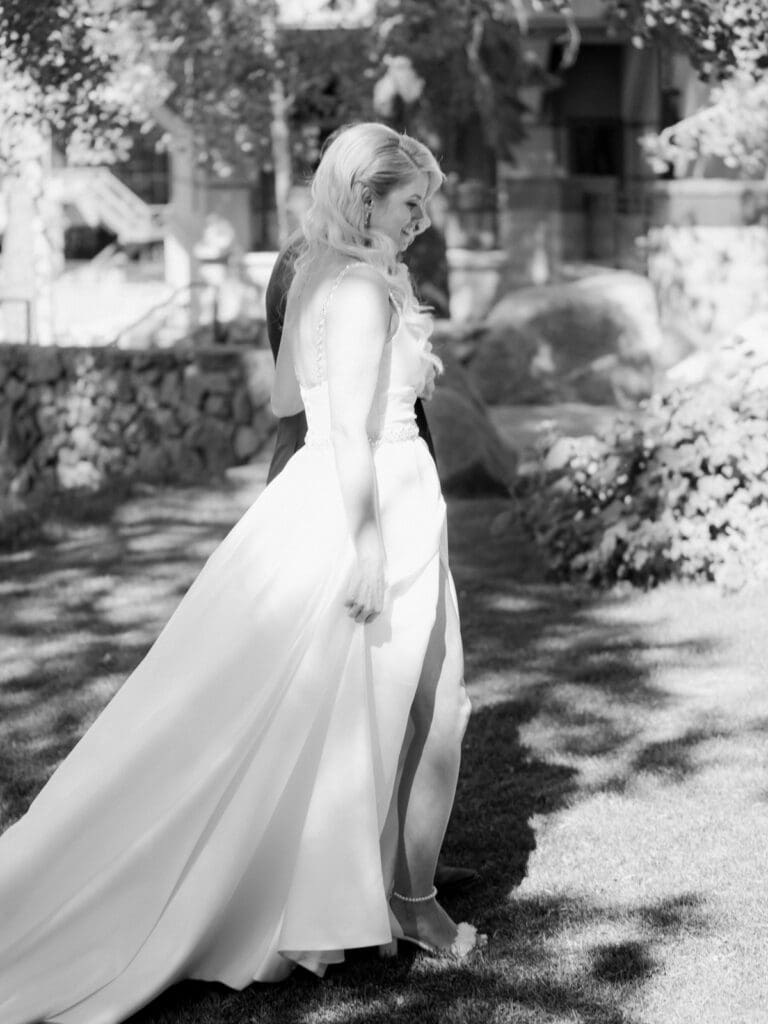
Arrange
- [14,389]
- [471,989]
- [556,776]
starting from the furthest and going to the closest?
[14,389], [556,776], [471,989]

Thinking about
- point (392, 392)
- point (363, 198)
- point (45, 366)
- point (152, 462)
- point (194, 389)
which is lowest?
point (152, 462)

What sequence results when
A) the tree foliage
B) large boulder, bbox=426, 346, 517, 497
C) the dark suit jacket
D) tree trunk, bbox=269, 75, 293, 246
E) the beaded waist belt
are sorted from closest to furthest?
the beaded waist belt
the dark suit jacket
the tree foliage
large boulder, bbox=426, 346, 517, 497
tree trunk, bbox=269, 75, 293, 246

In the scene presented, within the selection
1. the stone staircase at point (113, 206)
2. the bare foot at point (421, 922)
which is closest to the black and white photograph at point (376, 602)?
the bare foot at point (421, 922)

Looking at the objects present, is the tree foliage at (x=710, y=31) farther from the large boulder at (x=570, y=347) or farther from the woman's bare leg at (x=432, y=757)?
the large boulder at (x=570, y=347)

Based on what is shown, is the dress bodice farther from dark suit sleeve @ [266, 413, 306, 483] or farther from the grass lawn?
the grass lawn

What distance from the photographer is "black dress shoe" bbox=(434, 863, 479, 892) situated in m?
4.41

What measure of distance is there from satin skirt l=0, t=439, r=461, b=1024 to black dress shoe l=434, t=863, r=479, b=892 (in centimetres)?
63

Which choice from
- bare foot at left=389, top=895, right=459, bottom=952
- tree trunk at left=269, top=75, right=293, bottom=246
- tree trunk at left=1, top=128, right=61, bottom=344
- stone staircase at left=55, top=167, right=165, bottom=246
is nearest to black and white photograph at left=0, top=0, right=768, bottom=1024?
bare foot at left=389, top=895, right=459, bottom=952

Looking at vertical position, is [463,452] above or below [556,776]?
above

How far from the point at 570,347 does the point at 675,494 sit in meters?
7.77

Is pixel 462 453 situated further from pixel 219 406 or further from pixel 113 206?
pixel 113 206

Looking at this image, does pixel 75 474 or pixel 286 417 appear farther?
pixel 75 474

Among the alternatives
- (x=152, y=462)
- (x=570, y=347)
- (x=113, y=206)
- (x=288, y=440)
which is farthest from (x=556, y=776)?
(x=113, y=206)

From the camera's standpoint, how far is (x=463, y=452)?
10.7 m
